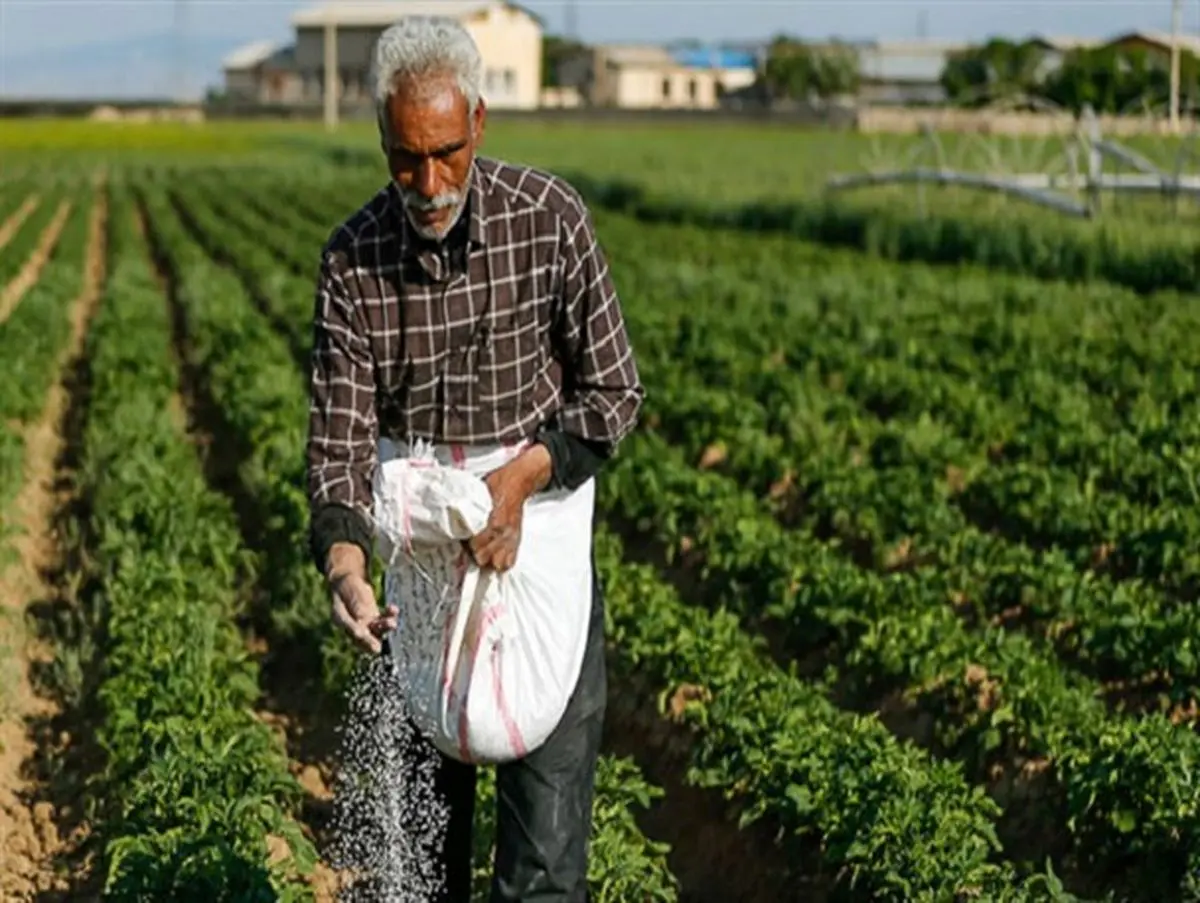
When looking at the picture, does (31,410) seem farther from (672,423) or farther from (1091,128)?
(1091,128)

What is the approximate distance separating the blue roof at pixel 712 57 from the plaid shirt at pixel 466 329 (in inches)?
4301

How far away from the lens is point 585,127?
74.4 m

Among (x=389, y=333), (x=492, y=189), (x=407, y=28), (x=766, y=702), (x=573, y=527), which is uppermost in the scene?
(x=407, y=28)

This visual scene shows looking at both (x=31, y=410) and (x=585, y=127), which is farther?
(x=585, y=127)

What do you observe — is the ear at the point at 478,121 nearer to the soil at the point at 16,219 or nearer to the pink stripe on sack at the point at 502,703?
the pink stripe on sack at the point at 502,703

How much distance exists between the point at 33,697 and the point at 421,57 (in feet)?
16.4

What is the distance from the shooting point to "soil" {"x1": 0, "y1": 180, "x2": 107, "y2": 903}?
6410mm

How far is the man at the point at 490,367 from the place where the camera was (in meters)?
3.85

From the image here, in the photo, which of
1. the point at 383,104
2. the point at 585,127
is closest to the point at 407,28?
the point at 383,104

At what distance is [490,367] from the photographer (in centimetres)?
392

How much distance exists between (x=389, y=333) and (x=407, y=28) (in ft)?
1.86

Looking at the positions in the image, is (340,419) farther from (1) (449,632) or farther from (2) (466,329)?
→ (1) (449,632)

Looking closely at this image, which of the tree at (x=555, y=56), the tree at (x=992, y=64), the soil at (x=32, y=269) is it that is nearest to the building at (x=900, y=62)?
the tree at (x=992, y=64)

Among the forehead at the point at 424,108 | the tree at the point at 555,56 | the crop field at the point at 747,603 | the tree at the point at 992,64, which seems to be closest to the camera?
the forehead at the point at 424,108
